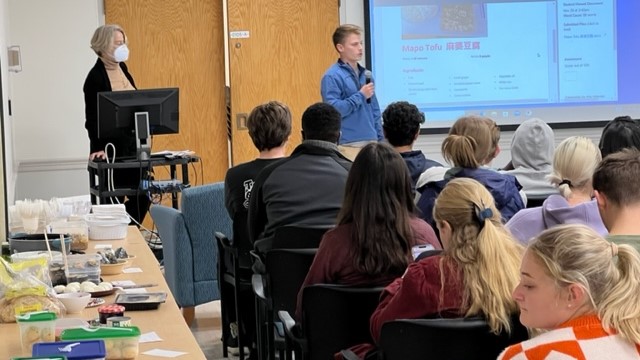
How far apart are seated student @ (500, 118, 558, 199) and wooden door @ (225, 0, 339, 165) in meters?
3.63

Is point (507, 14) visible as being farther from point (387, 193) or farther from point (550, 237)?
point (550, 237)

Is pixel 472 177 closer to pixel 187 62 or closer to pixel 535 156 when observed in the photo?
pixel 535 156

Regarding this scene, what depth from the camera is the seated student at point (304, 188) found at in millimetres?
4051

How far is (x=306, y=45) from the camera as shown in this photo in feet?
27.8

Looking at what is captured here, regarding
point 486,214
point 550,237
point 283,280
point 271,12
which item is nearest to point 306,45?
point 271,12

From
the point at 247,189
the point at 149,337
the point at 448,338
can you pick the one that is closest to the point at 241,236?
the point at 247,189

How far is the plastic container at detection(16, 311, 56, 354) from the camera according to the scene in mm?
2480

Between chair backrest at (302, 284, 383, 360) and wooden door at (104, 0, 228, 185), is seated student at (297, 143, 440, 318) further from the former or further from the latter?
wooden door at (104, 0, 228, 185)

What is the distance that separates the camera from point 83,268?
3303mm

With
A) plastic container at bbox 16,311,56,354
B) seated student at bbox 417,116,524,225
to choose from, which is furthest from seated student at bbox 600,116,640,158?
plastic container at bbox 16,311,56,354

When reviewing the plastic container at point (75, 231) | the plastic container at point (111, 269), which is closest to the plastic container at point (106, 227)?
the plastic container at point (75, 231)

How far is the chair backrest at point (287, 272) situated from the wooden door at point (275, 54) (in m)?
4.80

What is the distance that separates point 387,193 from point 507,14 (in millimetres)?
5744

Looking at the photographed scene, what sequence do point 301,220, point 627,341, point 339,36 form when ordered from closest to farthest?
point 627,341, point 301,220, point 339,36
